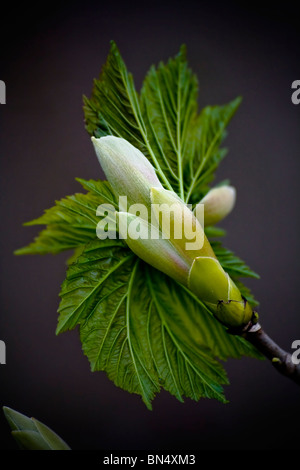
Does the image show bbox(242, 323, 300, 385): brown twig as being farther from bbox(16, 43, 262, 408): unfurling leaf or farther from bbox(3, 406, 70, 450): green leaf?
bbox(3, 406, 70, 450): green leaf

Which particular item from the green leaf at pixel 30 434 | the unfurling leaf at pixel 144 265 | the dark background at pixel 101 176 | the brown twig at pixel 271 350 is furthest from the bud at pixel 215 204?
the dark background at pixel 101 176

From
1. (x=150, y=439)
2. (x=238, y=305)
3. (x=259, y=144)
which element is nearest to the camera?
(x=238, y=305)

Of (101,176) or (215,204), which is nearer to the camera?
(215,204)

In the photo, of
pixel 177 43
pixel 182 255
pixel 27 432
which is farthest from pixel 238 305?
pixel 177 43

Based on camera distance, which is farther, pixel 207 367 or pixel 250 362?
pixel 250 362

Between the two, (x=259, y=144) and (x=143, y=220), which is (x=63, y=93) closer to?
(x=259, y=144)

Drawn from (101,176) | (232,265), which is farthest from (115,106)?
(101,176)

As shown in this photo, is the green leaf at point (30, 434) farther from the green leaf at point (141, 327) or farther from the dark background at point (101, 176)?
the dark background at point (101, 176)

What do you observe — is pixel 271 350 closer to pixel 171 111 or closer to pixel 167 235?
pixel 167 235
